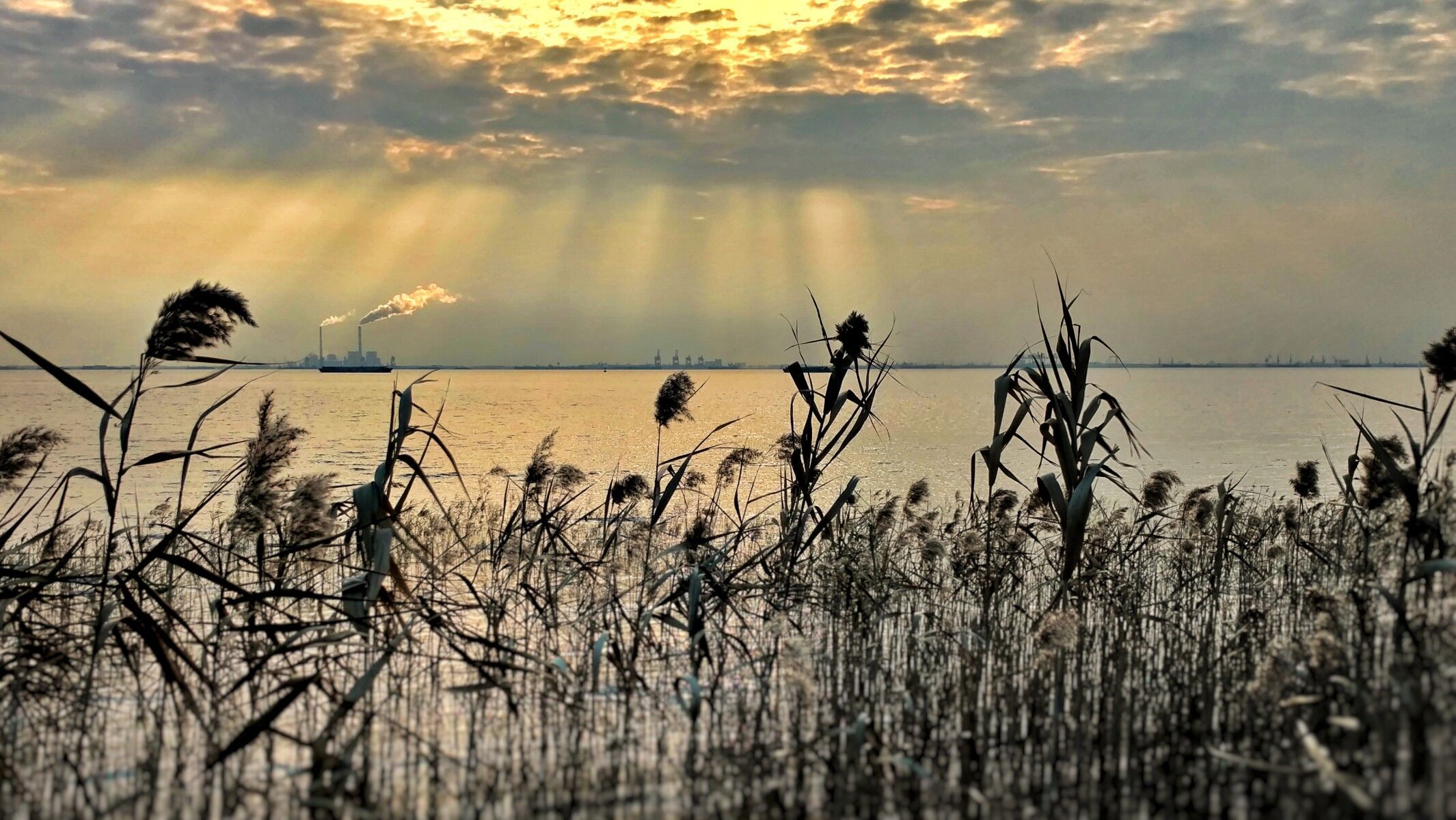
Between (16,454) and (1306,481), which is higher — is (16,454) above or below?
above

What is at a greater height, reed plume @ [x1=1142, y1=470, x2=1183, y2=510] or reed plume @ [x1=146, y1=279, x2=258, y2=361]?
reed plume @ [x1=146, y1=279, x2=258, y2=361]

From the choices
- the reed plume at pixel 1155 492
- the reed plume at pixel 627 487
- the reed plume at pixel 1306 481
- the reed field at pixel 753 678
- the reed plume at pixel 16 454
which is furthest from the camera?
the reed plume at pixel 1306 481

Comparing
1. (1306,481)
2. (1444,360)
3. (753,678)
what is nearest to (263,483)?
(753,678)

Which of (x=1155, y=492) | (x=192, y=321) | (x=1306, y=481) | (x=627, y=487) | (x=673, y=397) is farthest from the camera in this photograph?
(x=1306, y=481)

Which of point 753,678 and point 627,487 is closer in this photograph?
point 753,678

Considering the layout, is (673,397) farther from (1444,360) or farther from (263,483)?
(1444,360)

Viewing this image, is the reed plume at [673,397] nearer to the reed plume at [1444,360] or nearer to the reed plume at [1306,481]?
the reed plume at [1444,360]

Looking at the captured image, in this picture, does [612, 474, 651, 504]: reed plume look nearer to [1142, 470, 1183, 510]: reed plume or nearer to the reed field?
the reed field

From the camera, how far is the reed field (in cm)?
410

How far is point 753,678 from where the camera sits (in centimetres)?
580

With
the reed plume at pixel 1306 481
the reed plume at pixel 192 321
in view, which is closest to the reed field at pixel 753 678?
the reed plume at pixel 192 321

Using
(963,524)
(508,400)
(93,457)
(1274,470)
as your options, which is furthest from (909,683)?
(508,400)

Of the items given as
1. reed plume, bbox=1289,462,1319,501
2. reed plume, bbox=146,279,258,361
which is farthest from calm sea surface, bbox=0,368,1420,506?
reed plume, bbox=1289,462,1319,501

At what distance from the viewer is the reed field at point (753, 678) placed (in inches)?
161
